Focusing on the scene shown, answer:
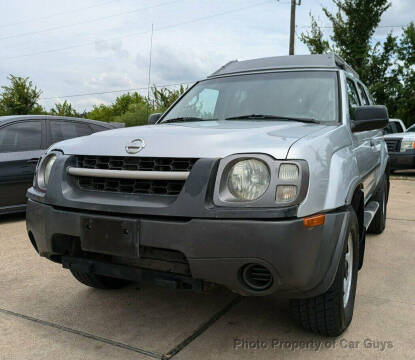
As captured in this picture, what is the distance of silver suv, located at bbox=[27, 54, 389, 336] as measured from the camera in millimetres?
2043

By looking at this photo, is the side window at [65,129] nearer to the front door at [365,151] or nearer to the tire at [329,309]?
the front door at [365,151]

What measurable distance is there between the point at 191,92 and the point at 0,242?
8.86 feet

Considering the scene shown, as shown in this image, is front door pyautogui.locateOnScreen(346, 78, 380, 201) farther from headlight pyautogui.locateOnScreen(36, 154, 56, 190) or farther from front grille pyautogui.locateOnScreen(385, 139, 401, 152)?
front grille pyautogui.locateOnScreen(385, 139, 401, 152)

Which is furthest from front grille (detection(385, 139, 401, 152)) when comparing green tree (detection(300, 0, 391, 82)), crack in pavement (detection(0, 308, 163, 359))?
crack in pavement (detection(0, 308, 163, 359))

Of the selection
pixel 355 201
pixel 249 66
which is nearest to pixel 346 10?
pixel 249 66

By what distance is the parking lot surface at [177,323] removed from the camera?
2408 millimetres

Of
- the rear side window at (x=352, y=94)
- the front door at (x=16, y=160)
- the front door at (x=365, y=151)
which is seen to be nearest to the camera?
the front door at (x=365, y=151)

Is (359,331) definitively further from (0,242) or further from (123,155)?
(0,242)

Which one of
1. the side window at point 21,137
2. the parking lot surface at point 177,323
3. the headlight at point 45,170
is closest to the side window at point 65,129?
the side window at point 21,137

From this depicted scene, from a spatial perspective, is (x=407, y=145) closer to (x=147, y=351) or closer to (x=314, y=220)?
(x=314, y=220)

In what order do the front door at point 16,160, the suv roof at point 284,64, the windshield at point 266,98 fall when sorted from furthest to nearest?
the front door at point 16,160 < the suv roof at point 284,64 < the windshield at point 266,98

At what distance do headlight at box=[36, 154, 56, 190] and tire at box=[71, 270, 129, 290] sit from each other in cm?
74

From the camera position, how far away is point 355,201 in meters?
2.81

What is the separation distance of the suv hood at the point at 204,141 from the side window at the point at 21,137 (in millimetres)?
3517
